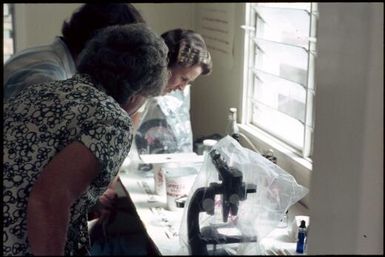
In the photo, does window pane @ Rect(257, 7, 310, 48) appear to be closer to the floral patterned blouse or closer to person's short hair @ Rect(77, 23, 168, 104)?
person's short hair @ Rect(77, 23, 168, 104)

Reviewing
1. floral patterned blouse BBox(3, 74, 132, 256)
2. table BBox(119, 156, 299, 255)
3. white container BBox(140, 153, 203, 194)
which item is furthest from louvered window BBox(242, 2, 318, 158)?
white container BBox(140, 153, 203, 194)

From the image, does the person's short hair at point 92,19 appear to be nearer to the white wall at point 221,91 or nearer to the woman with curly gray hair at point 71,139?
the woman with curly gray hair at point 71,139

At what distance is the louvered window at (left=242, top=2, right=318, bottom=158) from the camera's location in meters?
1.26

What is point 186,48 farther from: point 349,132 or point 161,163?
point 349,132

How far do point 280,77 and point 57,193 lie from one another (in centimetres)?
59

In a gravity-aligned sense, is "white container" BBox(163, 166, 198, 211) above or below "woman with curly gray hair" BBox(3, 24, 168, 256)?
below

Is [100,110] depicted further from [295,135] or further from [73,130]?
[295,135]

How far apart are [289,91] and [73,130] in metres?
0.50

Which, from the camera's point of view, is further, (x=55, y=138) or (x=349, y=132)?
(x=55, y=138)

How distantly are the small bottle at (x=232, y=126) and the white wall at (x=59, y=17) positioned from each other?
233 millimetres

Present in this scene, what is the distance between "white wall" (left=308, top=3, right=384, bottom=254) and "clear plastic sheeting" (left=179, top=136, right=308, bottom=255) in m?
0.15

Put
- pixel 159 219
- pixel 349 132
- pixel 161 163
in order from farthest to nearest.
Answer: pixel 161 163 → pixel 159 219 → pixel 349 132

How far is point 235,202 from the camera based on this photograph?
109cm

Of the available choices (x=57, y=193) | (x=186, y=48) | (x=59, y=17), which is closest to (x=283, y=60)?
(x=186, y=48)
